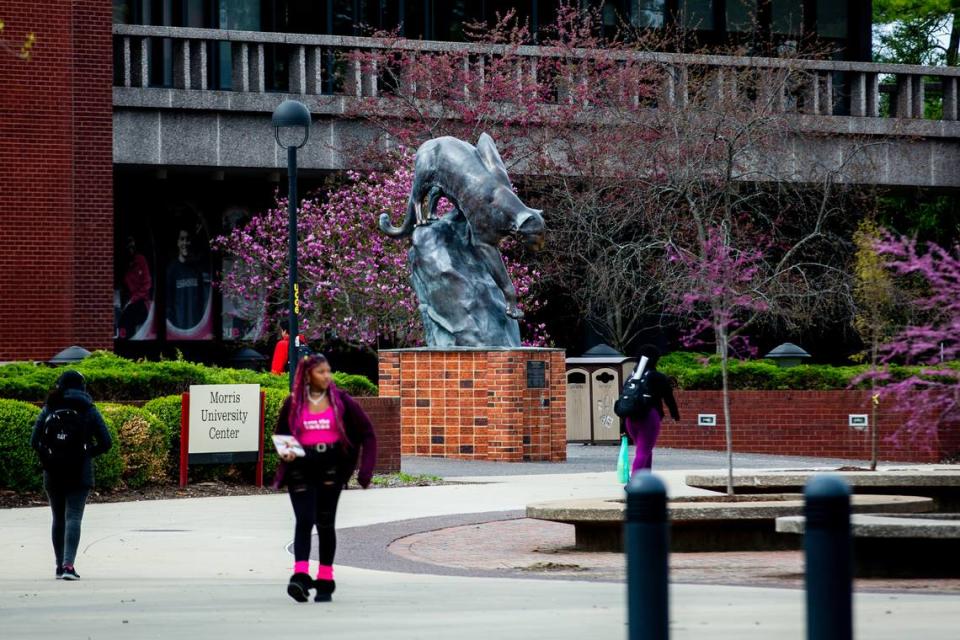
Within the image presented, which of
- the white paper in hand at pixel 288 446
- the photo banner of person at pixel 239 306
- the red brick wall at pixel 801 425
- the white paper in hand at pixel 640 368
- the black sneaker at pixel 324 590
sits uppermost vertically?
the photo banner of person at pixel 239 306

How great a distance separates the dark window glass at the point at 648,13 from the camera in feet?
130

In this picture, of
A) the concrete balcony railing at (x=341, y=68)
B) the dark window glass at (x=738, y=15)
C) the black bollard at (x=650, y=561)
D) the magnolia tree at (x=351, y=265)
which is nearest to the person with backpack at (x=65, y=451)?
the black bollard at (x=650, y=561)

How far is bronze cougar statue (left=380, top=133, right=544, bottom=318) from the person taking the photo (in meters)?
24.5

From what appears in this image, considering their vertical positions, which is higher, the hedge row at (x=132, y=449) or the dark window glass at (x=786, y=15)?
the dark window glass at (x=786, y=15)

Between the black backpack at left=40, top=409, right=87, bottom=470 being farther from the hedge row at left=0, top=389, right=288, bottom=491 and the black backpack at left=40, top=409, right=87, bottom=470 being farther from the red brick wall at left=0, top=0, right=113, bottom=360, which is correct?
A: the red brick wall at left=0, top=0, right=113, bottom=360

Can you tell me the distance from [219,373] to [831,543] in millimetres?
16398

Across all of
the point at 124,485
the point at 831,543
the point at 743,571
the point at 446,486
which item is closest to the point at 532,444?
the point at 446,486

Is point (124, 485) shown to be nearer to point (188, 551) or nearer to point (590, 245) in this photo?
point (188, 551)

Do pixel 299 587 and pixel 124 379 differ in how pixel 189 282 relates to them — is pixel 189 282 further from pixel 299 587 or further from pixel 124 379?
pixel 299 587

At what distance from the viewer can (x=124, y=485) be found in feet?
63.0

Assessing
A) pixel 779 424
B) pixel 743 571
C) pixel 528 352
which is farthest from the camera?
pixel 779 424

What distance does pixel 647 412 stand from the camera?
17719 millimetres

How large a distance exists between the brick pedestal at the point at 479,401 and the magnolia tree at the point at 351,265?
Result: 735cm

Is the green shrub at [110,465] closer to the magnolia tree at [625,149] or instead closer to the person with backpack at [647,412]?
the person with backpack at [647,412]
